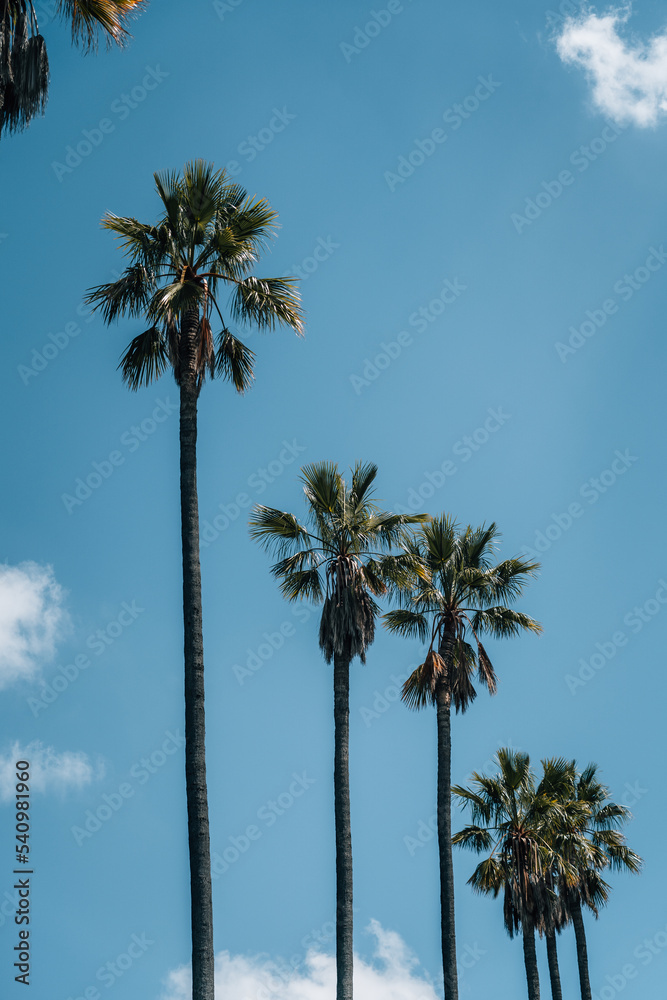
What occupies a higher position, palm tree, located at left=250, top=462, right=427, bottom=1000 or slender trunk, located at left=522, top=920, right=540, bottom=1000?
palm tree, located at left=250, top=462, right=427, bottom=1000

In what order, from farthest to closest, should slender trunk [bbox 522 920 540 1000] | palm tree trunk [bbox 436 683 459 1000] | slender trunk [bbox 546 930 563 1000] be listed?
slender trunk [bbox 546 930 563 1000] < slender trunk [bbox 522 920 540 1000] < palm tree trunk [bbox 436 683 459 1000]

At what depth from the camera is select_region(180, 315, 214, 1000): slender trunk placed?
568 inches

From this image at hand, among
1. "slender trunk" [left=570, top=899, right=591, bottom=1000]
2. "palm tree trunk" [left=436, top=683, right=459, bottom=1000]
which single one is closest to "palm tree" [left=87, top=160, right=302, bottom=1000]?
"palm tree trunk" [left=436, top=683, right=459, bottom=1000]

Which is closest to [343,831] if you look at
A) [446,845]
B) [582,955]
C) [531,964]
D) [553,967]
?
[446,845]

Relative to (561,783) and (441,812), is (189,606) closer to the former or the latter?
(441,812)

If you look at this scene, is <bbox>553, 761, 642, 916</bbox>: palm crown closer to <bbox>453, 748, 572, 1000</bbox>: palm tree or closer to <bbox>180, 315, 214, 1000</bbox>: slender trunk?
<bbox>453, 748, 572, 1000</bbox>: palm tree

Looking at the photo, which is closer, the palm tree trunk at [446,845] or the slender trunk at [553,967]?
the palm tree trunk at [446,845]

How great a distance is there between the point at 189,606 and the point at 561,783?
22.0 metres

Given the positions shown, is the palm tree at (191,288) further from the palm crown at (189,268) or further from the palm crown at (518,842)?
the palm crown at (518,842)

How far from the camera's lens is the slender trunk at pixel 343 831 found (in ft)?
71.1

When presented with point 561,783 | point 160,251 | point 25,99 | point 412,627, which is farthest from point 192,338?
point 561,783

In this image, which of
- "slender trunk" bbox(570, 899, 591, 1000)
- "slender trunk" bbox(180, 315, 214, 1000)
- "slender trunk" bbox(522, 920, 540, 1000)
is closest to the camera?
"slender trunk" bbox(180, 315, 214, 1000)

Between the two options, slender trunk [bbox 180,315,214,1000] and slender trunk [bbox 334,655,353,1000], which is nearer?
slender trunk [bbox 180,315,214,1000]

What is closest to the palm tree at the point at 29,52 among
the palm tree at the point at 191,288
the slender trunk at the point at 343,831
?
the palm tree at the point at 191,288
